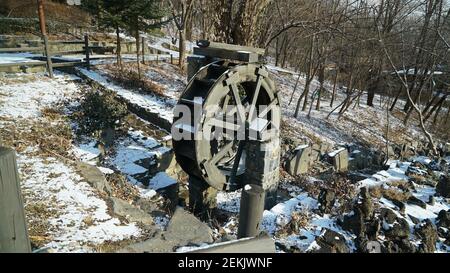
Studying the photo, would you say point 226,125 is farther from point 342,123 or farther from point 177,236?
point 342,123

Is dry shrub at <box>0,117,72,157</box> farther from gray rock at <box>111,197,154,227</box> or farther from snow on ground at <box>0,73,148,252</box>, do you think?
gray rock at <box>111,197,154,227</box>

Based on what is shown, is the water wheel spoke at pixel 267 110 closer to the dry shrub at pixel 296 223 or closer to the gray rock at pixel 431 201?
the dry shrub at pixel 296 223

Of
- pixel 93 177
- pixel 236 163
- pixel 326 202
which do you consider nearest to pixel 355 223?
pixel 326 202

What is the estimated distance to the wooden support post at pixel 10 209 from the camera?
4.93 ft

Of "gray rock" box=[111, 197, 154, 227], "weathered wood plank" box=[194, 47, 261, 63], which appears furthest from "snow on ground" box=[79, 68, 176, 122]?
"gray rock" box=[111, 197, 154, 227]

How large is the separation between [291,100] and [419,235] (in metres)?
10.8

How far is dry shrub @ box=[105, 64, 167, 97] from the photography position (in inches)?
400

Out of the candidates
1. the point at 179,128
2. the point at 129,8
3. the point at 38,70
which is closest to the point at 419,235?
the point at 179,128

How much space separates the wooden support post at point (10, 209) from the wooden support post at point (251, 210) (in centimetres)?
190

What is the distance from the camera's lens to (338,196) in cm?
676

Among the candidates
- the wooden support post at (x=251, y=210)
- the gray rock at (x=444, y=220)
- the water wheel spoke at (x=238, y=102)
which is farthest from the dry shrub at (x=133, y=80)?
the gray rock at (x=444, y=220)

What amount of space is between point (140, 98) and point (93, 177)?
493cm

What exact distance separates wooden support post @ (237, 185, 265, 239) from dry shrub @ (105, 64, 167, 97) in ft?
25.2
